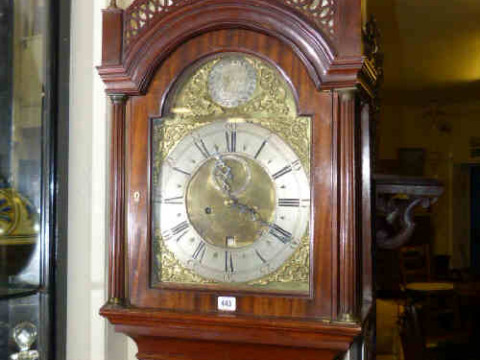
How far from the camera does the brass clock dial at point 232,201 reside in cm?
131

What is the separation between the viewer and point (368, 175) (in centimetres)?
153

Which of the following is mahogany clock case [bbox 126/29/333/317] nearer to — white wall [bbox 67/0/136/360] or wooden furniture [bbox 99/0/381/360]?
wooden furniture [bbox 99/0/381/360]

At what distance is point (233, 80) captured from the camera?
1.35m

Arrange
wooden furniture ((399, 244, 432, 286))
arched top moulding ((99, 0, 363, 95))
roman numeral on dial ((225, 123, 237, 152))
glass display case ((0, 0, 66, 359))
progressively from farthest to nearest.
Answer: wooden furniture ((399, 244, 432, 286)), glass display case ((0, 0, 66, 359)), roman numeral on dial ((225, 123, 237, 152)), arched top moulding ((99, 0, 363, 95))

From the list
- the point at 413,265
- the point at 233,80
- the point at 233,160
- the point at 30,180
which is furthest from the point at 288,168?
the point at 413,265

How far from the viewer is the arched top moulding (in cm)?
124

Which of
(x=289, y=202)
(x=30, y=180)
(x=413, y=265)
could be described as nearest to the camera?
(x=289, y=202)

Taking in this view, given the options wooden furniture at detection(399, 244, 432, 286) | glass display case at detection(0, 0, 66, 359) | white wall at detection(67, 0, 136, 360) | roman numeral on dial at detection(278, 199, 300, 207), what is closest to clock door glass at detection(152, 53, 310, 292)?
Result: roman numeral on dial at detection(278, 199, 300, 207)

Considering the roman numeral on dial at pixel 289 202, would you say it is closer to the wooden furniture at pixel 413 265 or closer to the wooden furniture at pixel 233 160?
the wooden furniture at pixel 233 160

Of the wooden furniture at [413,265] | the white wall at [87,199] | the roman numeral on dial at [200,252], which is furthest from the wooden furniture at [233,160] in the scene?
the wooden furniture at [413,265]

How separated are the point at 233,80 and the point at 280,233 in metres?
0.35

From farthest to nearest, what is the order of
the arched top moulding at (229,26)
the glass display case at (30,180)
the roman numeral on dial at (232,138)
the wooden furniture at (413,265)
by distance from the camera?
the wooden furniture at (413,265) < the glass display case at (30,180) < the roman numeral on dial at (232,138) < the arched top moulding at (229,26)

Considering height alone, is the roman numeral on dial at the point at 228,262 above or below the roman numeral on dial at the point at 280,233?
below

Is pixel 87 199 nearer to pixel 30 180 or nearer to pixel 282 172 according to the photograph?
pixel 30 180
